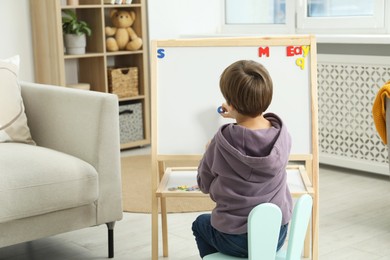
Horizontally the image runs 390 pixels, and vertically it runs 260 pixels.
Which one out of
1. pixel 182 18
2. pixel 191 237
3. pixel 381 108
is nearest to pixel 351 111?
pixel 381 108

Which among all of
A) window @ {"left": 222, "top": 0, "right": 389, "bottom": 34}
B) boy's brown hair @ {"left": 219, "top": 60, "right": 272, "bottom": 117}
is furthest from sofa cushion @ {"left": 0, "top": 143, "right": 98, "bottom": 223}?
window @ {"left": 222, "top": 0, "right": 389, "bottom": 34}

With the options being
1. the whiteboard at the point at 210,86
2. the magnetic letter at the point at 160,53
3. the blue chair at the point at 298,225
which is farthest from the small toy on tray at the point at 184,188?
the blue chair at the point at 298,225

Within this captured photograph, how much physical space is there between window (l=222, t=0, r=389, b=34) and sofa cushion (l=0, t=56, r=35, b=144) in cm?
220

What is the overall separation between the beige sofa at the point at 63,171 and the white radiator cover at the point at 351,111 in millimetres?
1785

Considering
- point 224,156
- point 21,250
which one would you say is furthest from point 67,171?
point 224,156

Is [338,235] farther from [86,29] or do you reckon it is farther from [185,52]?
[86,29]

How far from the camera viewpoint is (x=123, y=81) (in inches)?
187

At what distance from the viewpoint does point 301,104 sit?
8.11 ft

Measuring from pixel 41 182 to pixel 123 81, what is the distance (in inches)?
95.1

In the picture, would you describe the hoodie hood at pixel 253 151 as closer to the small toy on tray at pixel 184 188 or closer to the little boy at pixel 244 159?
the little boy at pixel 244 159

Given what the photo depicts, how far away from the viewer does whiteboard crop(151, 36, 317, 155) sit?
8.09ft

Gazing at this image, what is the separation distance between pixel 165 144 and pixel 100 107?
0.92ft

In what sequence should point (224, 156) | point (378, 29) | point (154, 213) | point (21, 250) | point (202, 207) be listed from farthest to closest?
point (378, 29)
point (202, 207)
point (21, 250)
point (154, 213)
point (224, 156)

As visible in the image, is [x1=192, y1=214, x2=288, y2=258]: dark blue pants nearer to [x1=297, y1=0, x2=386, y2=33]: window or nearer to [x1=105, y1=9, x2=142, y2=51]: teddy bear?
[x1=297, y1=0, x2=386, y2=33]: window
